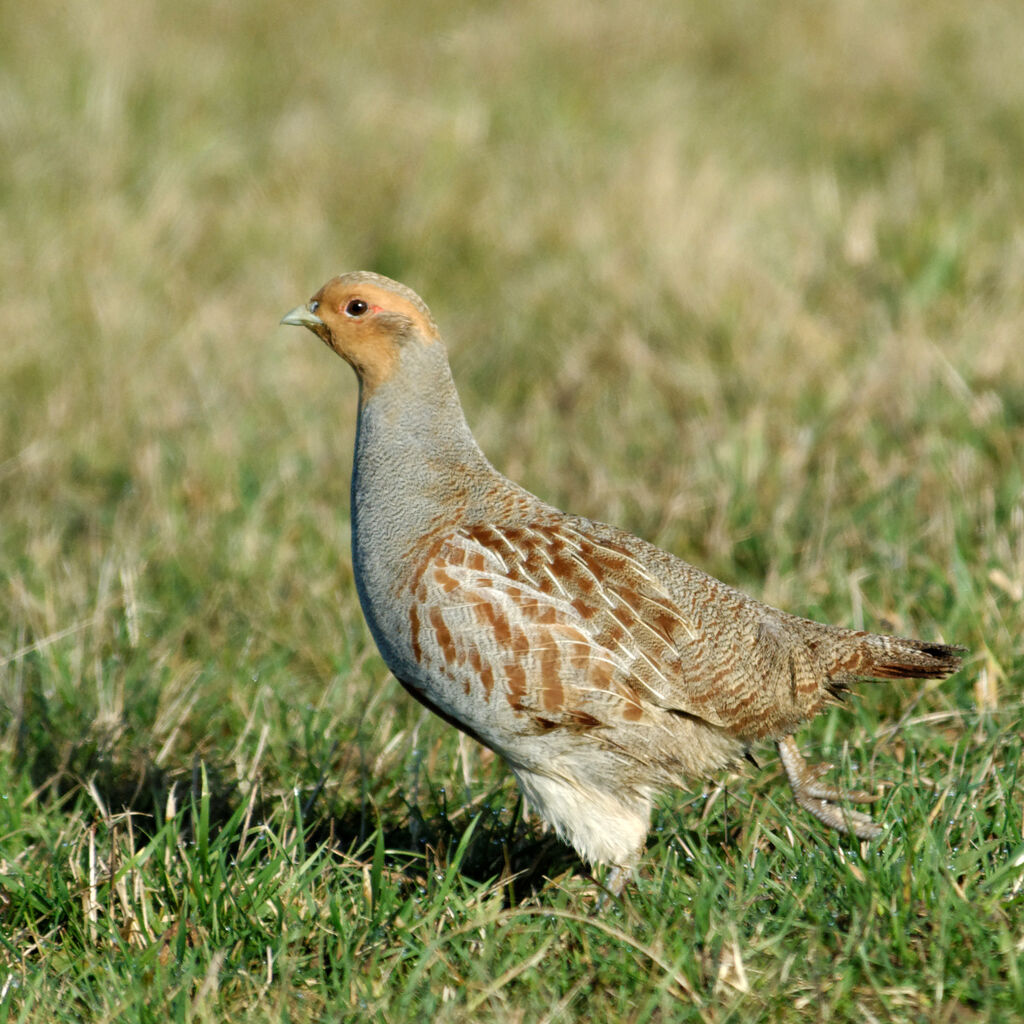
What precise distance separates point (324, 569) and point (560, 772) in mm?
1982

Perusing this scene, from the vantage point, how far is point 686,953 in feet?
8.58

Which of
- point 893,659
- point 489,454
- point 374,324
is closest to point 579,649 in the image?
point 893,659

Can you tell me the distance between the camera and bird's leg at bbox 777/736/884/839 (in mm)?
3037

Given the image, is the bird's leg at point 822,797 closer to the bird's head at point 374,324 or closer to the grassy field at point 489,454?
Result: the grassy field at point 489,454

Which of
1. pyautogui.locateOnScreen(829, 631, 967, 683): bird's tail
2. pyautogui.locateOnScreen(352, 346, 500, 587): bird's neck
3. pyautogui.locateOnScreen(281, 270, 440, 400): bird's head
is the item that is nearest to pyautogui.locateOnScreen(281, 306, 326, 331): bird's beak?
pyautogui.locateOnScreen(281, 270, 440, 400): bird's head

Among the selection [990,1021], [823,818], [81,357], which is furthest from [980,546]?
[81,357]

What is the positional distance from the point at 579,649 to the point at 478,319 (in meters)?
4.04

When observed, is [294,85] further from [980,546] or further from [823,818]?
[823,818]

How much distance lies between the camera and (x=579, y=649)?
3.12 m

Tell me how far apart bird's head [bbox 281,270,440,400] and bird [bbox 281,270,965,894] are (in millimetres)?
140

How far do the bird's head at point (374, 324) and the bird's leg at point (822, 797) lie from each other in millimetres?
1353

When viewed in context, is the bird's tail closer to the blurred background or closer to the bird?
the bird

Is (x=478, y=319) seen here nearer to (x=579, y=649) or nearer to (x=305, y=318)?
(x=305, y=318)

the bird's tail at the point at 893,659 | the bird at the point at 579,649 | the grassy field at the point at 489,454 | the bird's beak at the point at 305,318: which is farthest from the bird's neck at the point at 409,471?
the bird's tail at the point at 893,659
